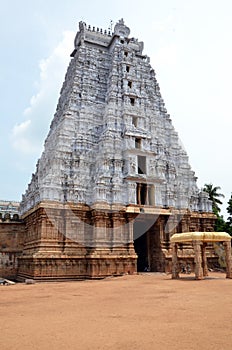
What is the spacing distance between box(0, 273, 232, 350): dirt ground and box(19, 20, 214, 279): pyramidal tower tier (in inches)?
449

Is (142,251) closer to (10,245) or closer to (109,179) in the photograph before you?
(109,179)

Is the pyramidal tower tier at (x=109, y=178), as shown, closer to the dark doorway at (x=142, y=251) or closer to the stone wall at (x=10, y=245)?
the dark doorway at (x=142, y=251)

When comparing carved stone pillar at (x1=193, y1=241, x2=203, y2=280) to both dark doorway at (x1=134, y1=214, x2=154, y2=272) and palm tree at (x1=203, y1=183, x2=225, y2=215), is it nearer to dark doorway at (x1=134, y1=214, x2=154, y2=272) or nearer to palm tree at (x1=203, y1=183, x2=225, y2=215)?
dark doorway at (x1=134, y1=214, x2=154, y2=272)

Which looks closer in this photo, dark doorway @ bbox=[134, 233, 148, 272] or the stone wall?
the stone wall

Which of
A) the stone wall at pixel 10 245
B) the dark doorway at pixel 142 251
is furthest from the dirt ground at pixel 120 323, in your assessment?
the stone wall at pixel 10 245

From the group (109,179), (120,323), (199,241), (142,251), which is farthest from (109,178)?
(120,323)

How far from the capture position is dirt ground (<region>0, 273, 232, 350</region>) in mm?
6043

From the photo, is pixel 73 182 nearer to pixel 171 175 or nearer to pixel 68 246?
pixel 68 246

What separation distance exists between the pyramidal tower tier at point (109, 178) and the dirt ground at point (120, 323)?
1140 centimetres

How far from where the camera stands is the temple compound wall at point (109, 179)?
23531mm

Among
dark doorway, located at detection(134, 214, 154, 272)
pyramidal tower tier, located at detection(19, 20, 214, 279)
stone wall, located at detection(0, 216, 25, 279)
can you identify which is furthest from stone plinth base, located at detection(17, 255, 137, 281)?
stone wall, located at detection(0, 216, 25, 279)

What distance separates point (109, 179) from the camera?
25.5 metres

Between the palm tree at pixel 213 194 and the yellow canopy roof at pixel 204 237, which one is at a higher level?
the palm tree at pixel 213 194

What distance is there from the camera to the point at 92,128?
28.2 m
